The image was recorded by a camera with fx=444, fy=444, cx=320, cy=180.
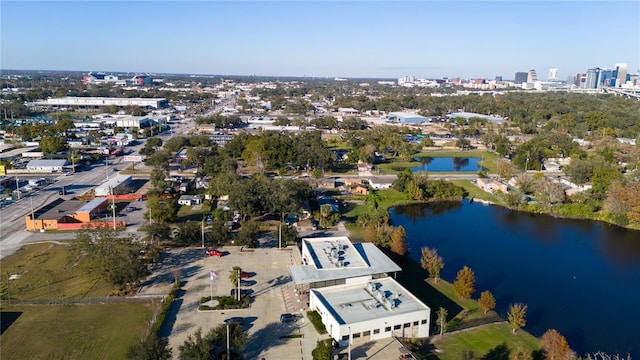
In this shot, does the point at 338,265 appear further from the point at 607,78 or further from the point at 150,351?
the point at 607,78

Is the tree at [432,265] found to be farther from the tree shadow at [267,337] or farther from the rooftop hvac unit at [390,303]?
the tree shadow at [267,337]

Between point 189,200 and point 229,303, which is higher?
point 189,200

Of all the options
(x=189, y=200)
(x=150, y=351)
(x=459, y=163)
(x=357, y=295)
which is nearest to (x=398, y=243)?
(x=357, y=295)

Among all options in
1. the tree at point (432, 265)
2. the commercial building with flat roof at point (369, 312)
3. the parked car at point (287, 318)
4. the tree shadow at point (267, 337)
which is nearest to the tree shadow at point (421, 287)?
the tree at point (432, 265)

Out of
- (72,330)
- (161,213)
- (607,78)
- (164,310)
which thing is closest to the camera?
(72,330)

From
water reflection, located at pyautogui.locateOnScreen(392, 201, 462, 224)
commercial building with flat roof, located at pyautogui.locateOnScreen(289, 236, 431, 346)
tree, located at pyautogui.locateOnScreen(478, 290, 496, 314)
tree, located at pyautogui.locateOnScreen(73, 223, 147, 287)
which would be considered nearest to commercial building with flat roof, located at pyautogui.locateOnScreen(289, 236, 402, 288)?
commercial building with flat roof, located at pyautogui.locateOnScreen(289, 236, 431, 346)

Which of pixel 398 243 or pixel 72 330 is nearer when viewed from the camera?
pixel 72 330

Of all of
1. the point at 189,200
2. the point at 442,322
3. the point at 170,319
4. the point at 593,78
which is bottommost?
the point at 170,319
